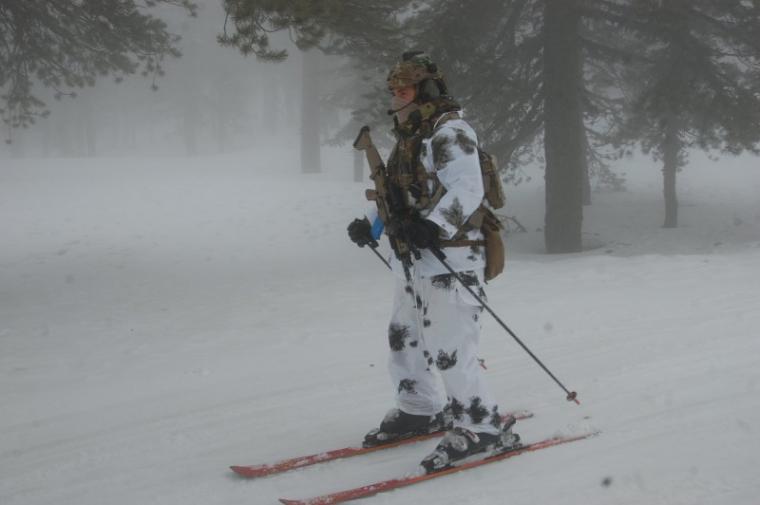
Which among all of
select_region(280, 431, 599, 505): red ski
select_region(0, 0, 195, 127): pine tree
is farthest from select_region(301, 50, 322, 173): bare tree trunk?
select_region(280, 431, 599, 505): red ski

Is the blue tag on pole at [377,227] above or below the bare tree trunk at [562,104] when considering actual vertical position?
below

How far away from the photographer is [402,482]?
3545 millimetres

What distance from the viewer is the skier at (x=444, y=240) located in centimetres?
354

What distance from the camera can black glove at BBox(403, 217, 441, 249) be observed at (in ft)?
11.3

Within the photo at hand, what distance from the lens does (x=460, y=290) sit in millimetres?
3664

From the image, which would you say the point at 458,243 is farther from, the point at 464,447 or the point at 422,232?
the point at 464,447

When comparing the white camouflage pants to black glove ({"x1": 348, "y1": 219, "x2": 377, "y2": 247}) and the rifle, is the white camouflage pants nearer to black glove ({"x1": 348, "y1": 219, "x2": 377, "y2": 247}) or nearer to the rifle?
the rifle

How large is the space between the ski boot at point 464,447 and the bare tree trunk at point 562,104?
949cm

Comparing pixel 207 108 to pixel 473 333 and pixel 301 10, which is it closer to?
pixel 301 10

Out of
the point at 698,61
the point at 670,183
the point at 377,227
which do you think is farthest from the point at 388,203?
the point at 670,183

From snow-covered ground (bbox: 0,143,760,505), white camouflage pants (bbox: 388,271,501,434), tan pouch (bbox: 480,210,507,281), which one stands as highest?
tan pouch (bbox: 480,210,507,281)

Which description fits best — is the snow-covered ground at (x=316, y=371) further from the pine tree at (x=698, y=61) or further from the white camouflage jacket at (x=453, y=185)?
the pine tree at (x=698, y=61)

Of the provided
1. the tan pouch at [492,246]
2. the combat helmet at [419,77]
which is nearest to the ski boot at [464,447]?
the tan pouch at [492,246]

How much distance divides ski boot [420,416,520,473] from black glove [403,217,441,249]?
1060mm
